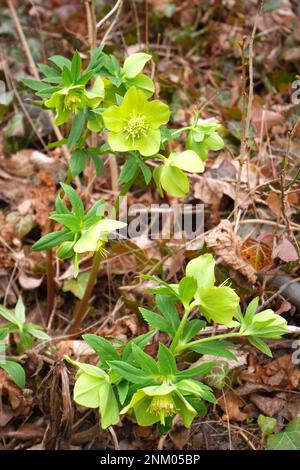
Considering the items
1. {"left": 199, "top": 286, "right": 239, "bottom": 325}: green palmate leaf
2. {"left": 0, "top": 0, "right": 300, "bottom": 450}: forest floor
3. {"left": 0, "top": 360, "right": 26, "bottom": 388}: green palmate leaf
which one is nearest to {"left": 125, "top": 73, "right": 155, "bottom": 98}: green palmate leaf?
{"left": 0, "top": 0, "right": 300, "bottom": 450}: forest floor

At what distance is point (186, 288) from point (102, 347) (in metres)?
0.21

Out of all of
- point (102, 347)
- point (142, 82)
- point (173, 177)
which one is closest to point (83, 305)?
point (102, 347)

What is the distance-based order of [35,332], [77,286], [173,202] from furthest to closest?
[173,202] → [77,286] → [35,332]

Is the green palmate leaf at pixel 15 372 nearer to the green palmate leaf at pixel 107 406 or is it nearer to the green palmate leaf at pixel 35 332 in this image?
the green palmate leaf at pixel 35 332

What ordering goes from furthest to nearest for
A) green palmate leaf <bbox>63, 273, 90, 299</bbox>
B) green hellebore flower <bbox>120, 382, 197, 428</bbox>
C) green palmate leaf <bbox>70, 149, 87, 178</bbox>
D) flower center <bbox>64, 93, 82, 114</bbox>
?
1. green palmate leaf <bbox>63, 273, 90, 299</bbox>
2. green palmate leaf <bbox>70, 149, 87, 178</bbox>
3. flower center <bbox>64, 93, 82, 114</bbox>
4. green hellebore flower <bbox>120, 382, 197, 428</bbox>

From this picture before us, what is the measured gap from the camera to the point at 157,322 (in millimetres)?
1197

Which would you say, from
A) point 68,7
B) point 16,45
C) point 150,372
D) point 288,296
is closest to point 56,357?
point 150,372

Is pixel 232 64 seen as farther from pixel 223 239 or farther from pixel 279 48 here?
pixel 223 239

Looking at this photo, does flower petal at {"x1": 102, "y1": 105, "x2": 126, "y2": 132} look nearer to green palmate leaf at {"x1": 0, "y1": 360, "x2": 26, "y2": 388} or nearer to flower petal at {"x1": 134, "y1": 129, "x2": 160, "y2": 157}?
flower petal at {"x1": 134, "y1": 129, "x2": 160, "y2": 157}

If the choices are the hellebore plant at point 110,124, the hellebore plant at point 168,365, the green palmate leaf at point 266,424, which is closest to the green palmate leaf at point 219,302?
the hellebore plant at point 168,365

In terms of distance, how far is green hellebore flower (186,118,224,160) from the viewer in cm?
130

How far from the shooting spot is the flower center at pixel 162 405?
1.05m

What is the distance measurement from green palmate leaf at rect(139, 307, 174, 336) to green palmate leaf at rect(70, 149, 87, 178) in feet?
1.20

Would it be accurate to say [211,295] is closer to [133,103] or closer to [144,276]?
[144,276]
